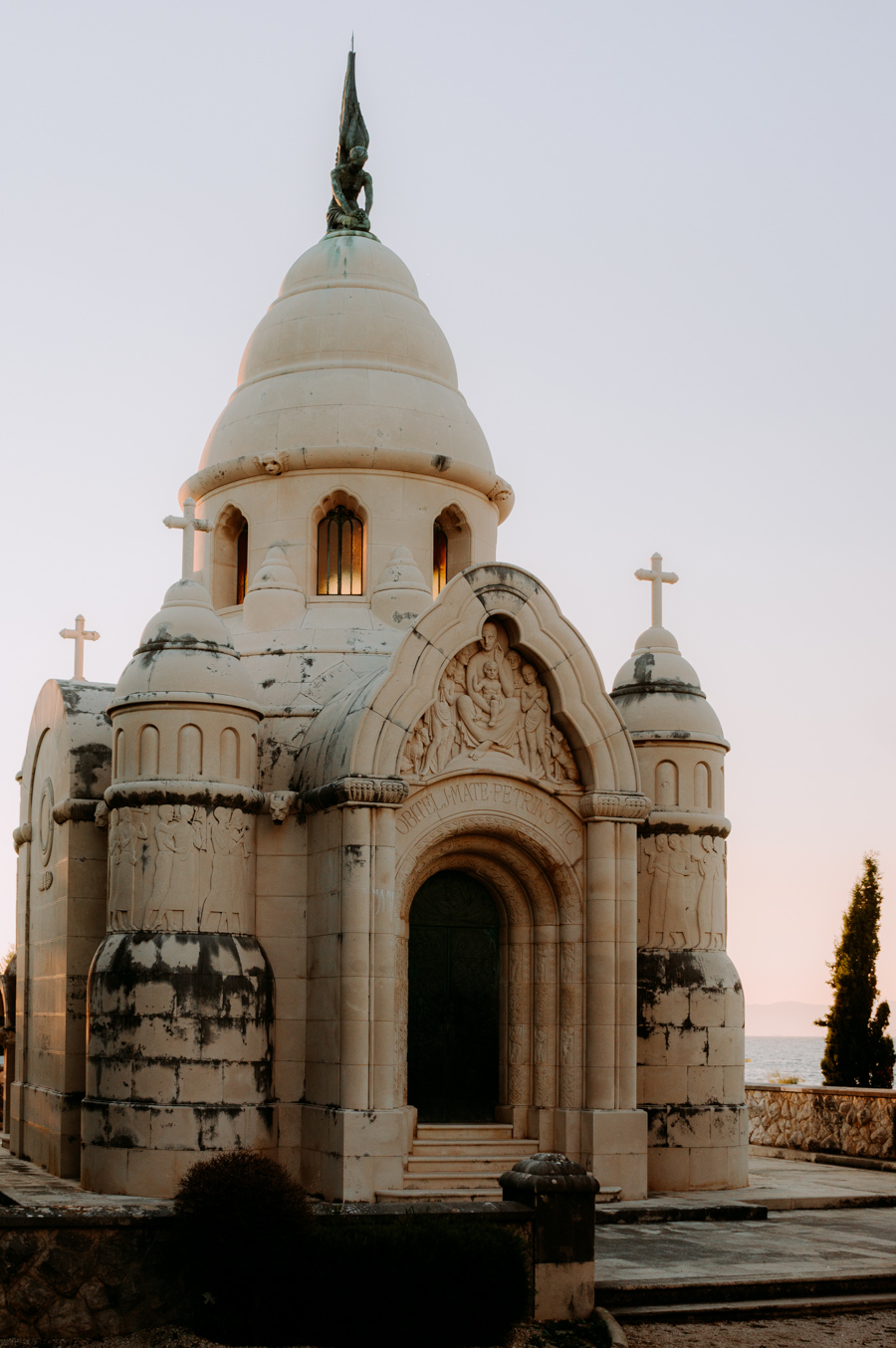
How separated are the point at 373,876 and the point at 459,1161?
11.4ft

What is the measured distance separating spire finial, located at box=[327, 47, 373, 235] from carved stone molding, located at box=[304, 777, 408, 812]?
10867mm

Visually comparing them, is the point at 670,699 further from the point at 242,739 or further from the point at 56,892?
the point at 56,892

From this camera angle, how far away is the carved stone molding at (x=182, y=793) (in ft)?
61.6

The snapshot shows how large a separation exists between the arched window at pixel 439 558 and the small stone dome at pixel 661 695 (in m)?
3.10

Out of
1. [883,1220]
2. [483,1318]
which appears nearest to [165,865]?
[483,1318]

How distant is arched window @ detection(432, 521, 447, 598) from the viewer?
78.2ft

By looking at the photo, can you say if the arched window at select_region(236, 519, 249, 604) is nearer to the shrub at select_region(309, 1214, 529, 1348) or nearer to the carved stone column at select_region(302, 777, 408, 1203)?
the carved stone column at select_region(302, 777, 408, 1203)

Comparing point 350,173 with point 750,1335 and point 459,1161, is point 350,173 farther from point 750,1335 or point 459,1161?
point 750,1335

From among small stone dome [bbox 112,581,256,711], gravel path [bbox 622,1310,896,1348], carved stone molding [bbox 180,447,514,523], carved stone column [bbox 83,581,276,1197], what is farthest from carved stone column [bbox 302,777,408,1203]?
carved stone molding [bbox 180,447,514,523]

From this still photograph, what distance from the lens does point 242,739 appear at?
63.5 feet

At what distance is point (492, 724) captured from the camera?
1962 centimetres

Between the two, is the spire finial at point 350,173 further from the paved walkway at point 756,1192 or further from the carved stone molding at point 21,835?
the paved walkway at point 756,1192

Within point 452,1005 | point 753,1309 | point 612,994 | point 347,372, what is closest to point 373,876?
point 452,1005

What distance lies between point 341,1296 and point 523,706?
9164 millimetres
